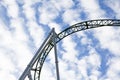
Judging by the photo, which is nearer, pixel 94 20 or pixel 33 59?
pixel 33 59

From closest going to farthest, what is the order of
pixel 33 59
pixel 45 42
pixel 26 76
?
pixel 26 76 < pixel 33 59 < pixel 45 42

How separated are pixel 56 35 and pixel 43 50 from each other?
1874 mm

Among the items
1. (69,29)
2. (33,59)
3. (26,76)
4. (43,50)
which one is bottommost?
(26,76)

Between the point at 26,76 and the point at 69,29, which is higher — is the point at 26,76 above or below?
below

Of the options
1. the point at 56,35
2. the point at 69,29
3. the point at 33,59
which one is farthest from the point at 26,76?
the point at 69,29

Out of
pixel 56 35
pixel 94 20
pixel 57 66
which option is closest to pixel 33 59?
pixel 57 66

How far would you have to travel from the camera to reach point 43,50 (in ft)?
93.9

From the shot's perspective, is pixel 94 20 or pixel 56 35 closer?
pixel 56 35

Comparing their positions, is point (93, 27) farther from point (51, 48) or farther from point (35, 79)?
point (35, 79)

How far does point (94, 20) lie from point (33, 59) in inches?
331

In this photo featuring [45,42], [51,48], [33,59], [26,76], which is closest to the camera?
[26,76]

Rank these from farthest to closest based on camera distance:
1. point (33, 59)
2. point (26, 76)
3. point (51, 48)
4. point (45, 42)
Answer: point (51, 48) → point (45, 42) → point (33, 59) → point (26, 76)

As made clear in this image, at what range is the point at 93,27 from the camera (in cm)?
3084

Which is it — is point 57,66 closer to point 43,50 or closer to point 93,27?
point 43,50
